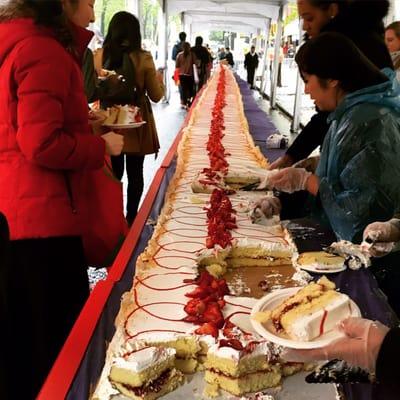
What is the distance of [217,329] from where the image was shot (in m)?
1.21

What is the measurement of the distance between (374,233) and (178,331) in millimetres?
692

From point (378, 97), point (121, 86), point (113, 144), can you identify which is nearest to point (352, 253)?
point (378, 97)

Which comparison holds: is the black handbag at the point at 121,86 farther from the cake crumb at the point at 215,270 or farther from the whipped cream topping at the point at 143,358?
the whipped cream topping at the point at 143,358

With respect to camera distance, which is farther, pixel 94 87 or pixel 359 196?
pixel 94 87

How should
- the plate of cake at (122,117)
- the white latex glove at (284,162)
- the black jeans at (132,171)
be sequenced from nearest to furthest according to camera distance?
the plate of cake at (122,117), the white latex glove at (284,162), the black jeans at (132,171)

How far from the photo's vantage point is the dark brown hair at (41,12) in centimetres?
150

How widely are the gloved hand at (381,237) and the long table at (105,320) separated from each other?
0.08m

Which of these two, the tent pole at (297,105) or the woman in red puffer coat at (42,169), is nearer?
the woman in red puffer coat at (42,169)

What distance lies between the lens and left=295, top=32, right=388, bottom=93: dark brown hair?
172cm

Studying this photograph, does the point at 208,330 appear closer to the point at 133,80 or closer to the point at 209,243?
the point at 209,243

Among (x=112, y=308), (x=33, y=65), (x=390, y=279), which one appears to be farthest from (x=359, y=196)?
(x=33, y=65)

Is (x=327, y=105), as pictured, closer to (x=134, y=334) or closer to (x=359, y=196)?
(x=359, y=196)

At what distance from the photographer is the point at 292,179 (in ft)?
6.67

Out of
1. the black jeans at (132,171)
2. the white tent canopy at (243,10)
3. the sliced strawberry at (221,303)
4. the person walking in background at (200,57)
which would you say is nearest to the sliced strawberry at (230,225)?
the sliced strawberry at (221,303)
